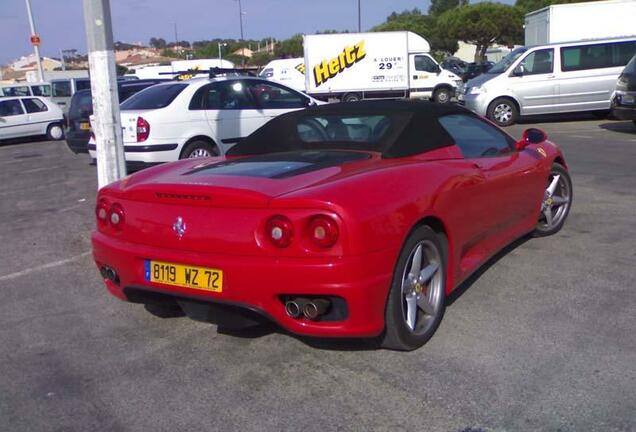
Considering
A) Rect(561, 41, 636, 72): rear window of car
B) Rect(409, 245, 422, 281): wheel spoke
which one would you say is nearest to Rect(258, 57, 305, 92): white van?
Rect(561, 41, 636, 72): rear window of car

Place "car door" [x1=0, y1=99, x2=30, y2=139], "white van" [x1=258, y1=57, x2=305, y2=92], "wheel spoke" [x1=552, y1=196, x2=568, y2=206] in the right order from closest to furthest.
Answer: "wheel spoke" [x1=552, y1=196, x2=568, y2=206], "car door" [x1=0, y1=99, x2=30, y2=139], "white van" [x1=258, y1=57, x2=305, y2=92]

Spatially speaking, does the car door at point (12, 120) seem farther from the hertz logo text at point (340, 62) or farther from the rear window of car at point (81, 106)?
the hertz logo text at point (340, 62)

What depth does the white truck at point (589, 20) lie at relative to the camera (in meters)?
21.0

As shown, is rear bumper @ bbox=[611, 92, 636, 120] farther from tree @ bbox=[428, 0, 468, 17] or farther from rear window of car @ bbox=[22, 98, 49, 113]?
tree @ bbox=[428, 0, 468, 17]

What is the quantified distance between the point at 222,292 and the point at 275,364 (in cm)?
55

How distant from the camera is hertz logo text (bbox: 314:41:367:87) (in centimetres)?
2348

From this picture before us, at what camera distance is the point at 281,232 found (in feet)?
10.4

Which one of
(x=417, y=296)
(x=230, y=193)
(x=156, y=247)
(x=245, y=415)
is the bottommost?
(x=245, y=415)

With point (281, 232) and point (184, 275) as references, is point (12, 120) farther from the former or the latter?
point (281, 232)

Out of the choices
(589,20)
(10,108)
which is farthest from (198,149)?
(589,20)

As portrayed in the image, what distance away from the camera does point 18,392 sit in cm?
333

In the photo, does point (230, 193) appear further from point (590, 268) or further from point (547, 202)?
point (547, 202)

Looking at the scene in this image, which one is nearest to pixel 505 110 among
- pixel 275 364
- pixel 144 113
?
pixel 144 113

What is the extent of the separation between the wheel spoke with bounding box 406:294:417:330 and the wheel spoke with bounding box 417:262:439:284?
0.37ft
